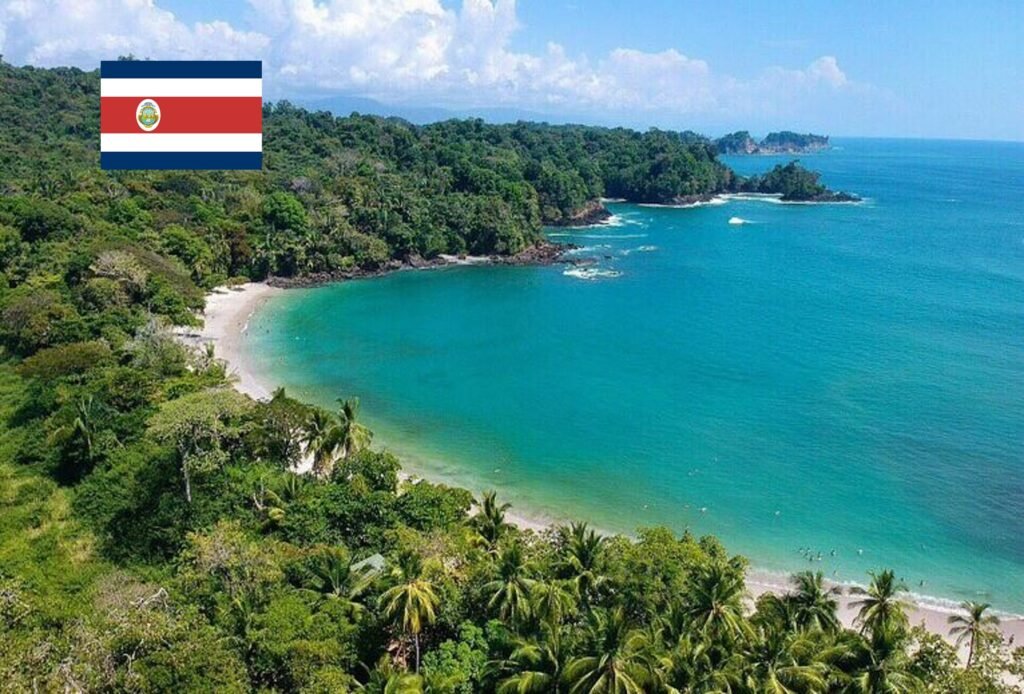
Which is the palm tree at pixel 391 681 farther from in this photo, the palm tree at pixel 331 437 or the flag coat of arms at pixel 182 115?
the flag coat of arms at pixel 182 115

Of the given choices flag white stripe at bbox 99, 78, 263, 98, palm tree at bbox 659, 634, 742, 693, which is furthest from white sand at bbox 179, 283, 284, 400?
palm tree at bbox 659, 634, 742, 693

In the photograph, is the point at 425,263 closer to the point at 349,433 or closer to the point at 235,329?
the point at 235,329

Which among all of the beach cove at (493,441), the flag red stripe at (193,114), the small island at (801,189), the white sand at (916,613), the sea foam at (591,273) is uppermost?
the small island at (801,189)

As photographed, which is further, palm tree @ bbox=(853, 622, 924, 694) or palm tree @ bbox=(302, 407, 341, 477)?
palm tree @ bbox=(302, 407, 341, 477)

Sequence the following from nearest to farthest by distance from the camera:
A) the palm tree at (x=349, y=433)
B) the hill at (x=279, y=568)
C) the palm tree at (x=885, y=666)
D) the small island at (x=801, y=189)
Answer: the hill at (x=279, y=568) < the palm tree at (x=885, y=666) < the palm tree at (x=349, y=433) < the small island at (x=801, y=189)

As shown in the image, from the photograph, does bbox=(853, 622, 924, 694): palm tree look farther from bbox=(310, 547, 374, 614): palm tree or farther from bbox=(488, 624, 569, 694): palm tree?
bbox=(310, 547, 374, 614): palm tree

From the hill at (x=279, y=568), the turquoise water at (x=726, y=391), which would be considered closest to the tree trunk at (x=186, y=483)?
the hill at (x=279, y=568)

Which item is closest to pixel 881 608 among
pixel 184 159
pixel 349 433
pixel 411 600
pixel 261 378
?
pixel 411 600
